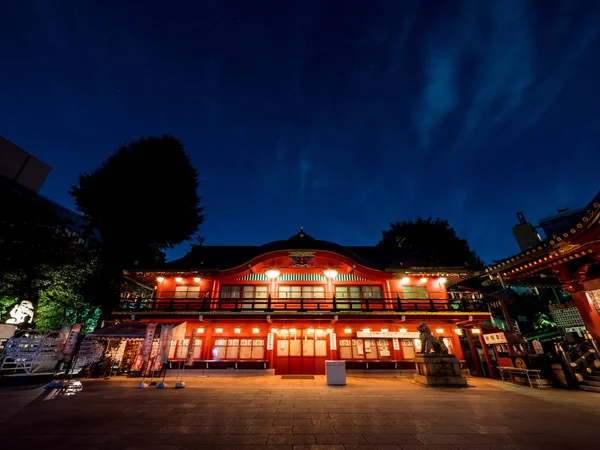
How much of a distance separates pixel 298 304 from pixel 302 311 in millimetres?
1483

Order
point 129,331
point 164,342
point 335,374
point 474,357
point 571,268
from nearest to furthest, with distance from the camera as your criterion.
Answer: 1. point 571,268
2. point 335,374
3. point 164,342
4. point 129,331
5. point 474,357

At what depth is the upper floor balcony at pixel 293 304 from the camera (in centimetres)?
1456

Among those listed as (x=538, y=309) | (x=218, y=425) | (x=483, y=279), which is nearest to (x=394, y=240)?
(x=538, y=309)

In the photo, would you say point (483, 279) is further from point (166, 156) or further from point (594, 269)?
point (166, 156)

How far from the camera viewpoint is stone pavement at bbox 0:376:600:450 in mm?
3926

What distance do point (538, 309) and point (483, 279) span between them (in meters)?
16.5

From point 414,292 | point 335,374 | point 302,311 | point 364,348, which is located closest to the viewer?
point 335,374

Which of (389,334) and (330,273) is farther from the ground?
(330,273)

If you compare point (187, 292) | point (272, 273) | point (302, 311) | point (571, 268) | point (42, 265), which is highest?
point (272, 273)

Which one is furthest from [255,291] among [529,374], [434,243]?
[434,243]

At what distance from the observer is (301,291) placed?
55.8ft

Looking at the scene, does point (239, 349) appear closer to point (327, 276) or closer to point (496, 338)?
point (327, 276)

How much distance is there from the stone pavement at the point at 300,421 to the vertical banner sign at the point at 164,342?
3.26m

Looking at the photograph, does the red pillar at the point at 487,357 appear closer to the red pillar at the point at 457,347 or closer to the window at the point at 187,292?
the red pillar at the point at 457,347
